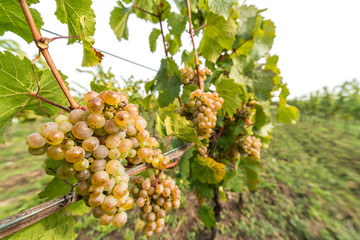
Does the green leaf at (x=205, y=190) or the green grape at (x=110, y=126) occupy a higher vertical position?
the green grape at (x=110, y=126)

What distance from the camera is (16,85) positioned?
0.56 m

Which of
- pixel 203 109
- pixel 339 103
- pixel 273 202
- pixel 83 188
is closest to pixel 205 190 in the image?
pixel 203 109

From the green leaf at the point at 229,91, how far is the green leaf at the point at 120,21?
113 cm

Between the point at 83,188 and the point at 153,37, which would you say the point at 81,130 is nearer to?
the point at 83,188

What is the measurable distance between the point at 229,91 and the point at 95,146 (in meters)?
1.17

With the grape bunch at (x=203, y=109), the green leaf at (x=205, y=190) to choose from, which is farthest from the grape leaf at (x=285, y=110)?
the green leaf at (x=205, y=190)

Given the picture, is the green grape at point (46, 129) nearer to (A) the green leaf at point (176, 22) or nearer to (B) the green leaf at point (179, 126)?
(B) the green leaf at point (179, 126)

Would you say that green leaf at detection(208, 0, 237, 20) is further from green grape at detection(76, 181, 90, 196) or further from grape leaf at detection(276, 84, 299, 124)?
green grape at detection(76, 181, 90, 196)

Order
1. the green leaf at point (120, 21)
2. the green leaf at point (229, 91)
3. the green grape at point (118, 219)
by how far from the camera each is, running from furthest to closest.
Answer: the green leaf at point (120, 21) < the green leaf at point (229, 91) < the green grape at point (118, 219)

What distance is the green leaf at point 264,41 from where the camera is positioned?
5.24ft

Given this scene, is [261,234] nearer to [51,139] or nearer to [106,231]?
[106,231]

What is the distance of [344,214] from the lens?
382 centimetres

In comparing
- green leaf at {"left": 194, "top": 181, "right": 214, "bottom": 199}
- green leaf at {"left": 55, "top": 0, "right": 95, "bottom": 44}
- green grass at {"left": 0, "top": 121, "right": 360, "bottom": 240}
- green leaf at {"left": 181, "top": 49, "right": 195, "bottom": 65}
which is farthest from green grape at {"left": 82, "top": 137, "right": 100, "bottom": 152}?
green grass at {"left": 0, "top": 121, "right": 360, "bottom": 240}

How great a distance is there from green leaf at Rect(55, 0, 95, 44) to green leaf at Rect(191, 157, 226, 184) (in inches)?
48.5
